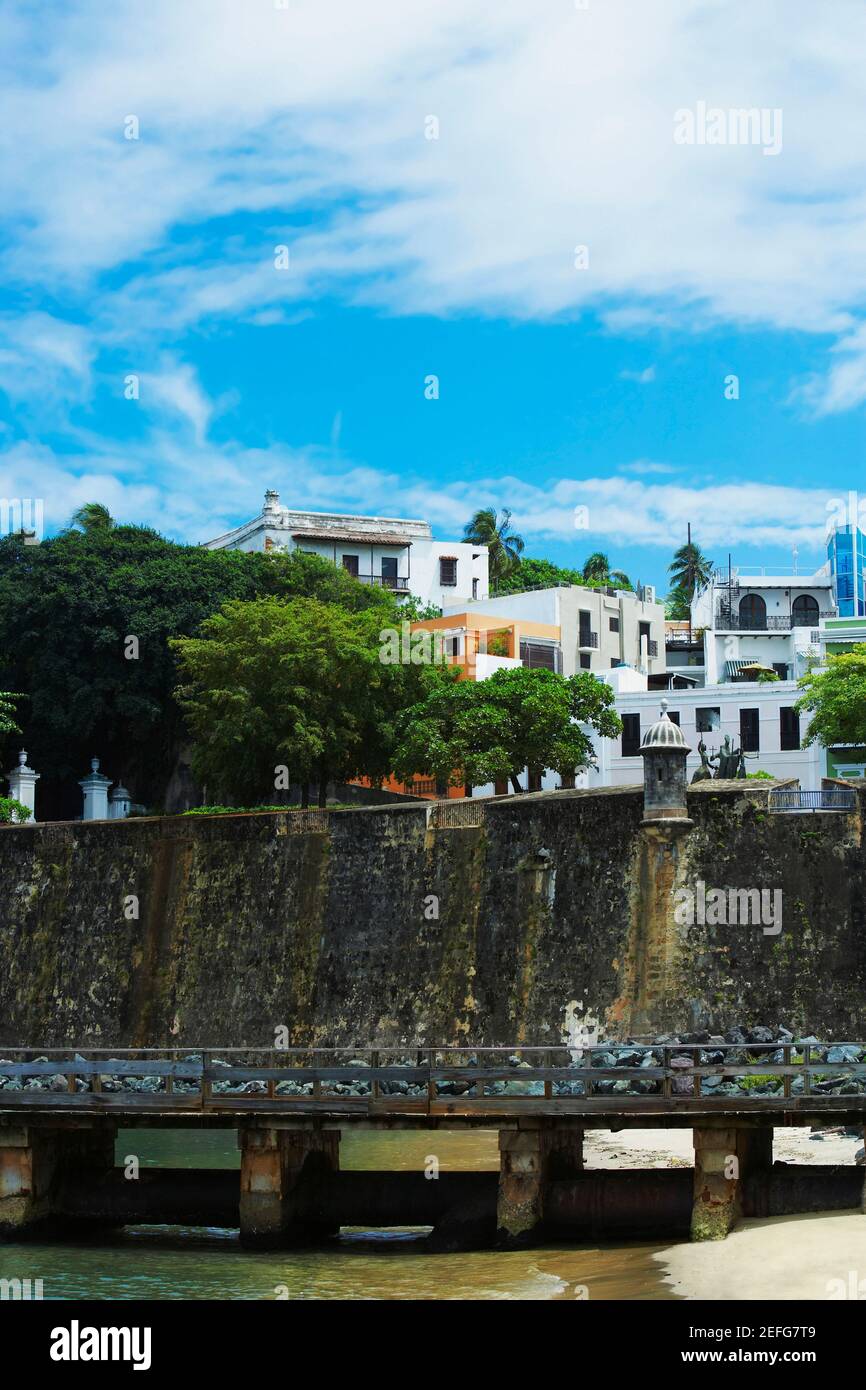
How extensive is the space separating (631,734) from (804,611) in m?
18.0

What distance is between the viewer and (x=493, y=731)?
Answer: 183 feet

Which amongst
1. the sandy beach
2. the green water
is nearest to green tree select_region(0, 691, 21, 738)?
the green water

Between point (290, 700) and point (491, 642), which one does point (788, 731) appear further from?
point (290, 700)

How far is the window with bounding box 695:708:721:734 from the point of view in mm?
63188

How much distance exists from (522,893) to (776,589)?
1698 inches

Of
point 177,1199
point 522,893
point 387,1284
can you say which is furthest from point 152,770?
point 387,1284

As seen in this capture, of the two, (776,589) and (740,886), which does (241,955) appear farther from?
(776,589)

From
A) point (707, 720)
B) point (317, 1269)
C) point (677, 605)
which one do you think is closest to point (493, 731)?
point (707, 720)

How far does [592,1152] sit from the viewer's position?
34.8 meters

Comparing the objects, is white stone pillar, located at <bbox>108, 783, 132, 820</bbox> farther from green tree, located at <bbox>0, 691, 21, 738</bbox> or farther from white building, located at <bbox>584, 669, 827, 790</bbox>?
white building, located at <bbox>584, 669, 827, 790</bbox>

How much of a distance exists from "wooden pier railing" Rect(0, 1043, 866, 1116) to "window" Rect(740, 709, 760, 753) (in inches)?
1366

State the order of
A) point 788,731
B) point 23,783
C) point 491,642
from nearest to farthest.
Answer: point 788,731
point 23,783
point 491,642
